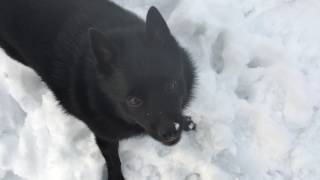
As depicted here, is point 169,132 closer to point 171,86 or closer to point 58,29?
point 171,86

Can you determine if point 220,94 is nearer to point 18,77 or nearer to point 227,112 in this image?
point 227,112

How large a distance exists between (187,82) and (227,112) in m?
0.53

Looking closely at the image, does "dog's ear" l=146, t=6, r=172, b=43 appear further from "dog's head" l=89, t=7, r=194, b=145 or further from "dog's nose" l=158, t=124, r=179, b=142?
"dog's nose" l=158, t=124, r=179, b=142

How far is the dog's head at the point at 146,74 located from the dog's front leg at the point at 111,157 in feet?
2.08

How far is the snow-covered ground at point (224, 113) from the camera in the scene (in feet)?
12.6

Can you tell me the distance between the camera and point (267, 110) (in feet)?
13.1

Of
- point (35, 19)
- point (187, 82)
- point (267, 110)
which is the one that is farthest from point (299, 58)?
point (35, 19)

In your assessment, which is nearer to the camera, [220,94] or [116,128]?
[116,128]

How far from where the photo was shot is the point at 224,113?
3.96m

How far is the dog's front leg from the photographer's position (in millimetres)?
3820

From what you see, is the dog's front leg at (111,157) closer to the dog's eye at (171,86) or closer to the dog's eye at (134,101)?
the dog's eye at (134,101)

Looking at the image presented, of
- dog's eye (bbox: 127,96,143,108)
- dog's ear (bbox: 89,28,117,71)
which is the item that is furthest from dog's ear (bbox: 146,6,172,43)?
dog's eye (bbox: 127,96,143,108)

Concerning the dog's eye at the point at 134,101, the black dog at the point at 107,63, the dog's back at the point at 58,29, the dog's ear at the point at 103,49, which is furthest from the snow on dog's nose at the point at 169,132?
the dog's back at the point at 58,29

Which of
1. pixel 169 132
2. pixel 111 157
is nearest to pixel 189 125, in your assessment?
pixel 111 157
